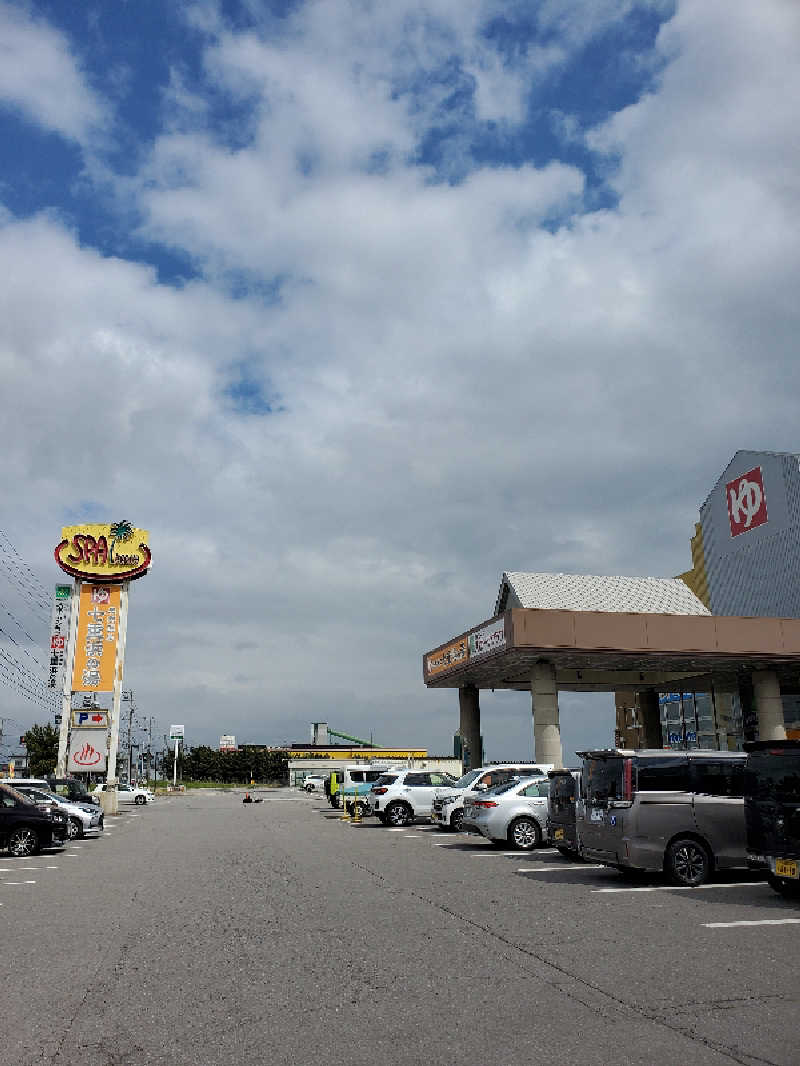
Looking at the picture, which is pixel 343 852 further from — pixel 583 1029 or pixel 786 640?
pixel 786 640

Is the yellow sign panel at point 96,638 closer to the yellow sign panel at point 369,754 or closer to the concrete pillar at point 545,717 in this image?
the concrete pillar at point 545,717

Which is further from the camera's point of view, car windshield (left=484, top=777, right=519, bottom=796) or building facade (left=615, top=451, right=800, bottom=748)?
building facade (left=615, top=451, right=800, bottom=748)

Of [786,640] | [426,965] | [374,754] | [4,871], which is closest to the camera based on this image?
[426,965]

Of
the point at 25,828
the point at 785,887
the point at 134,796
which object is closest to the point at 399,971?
the point at 785,887

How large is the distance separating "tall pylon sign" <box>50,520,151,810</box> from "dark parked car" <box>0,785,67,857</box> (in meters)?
21.9

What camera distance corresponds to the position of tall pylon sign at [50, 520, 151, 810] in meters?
41.5

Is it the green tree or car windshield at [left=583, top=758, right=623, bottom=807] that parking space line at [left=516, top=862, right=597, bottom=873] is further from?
the green tree

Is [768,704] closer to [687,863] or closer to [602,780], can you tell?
[687,863]

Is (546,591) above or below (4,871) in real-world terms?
above

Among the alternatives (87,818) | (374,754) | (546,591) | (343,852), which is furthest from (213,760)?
(343,852)

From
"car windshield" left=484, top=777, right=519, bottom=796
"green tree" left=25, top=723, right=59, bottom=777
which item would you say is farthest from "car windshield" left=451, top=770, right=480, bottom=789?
"green tree" left=25, top=723, right=59, bottom=777

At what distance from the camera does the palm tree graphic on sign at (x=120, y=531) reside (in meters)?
45.7

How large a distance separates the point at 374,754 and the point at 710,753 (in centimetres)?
8617

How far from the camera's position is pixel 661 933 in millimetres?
8648
